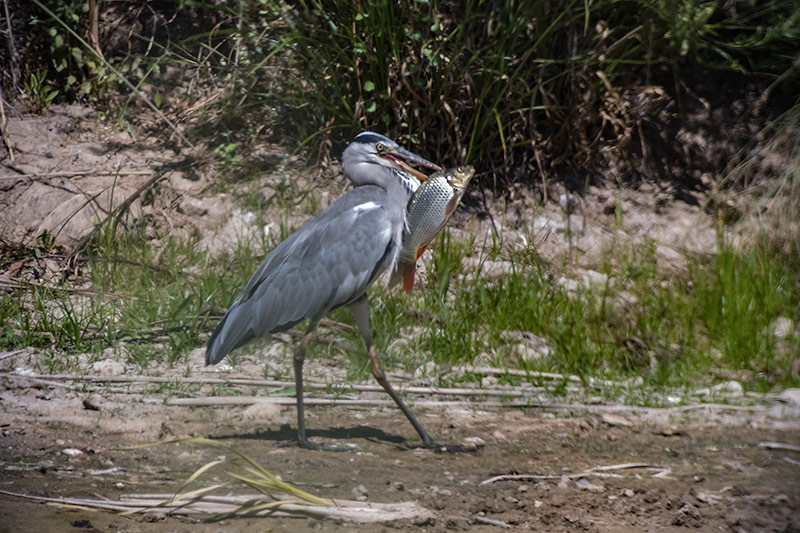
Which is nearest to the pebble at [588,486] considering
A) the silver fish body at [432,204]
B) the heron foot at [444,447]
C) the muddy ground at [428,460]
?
the muddy ground at [428,460]

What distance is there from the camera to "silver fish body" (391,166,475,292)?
319 cm

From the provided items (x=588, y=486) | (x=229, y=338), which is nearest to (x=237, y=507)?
(x=229, y=338)

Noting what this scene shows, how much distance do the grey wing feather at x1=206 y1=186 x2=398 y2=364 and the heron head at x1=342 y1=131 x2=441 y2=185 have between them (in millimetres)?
176

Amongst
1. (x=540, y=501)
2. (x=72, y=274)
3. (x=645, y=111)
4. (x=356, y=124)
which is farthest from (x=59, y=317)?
(x=645, y=111)

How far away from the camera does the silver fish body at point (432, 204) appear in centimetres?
319

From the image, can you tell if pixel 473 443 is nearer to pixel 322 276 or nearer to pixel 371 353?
pixel 371 353

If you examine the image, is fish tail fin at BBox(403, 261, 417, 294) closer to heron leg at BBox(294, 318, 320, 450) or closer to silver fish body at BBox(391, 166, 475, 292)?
silver fish body at BBox(391, 166, 475, 292)

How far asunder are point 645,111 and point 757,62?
82cm

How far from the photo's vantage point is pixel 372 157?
364 cm

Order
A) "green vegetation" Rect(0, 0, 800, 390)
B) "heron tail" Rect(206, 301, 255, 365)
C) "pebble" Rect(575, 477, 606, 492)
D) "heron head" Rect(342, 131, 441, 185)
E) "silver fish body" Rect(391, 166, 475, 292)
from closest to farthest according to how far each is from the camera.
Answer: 1. "pebble" Rect(575, 477, 606, 492)
2. "silver fish body" Rect(391, 166, 475, 292)
3. "heron tail" Rect(206, 301, 255, 365)
4. "heron head" Rect(342, 131, 441, 185)
5. "green vegetation" Rect(0, 0, 800, 390)

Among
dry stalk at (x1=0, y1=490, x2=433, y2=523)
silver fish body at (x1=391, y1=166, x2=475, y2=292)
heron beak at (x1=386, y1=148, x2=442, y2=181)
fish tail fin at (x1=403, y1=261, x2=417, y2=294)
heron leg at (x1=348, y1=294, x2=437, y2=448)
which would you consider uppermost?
heron beak at (x1=386, y1=148, x2=442, y2=181)

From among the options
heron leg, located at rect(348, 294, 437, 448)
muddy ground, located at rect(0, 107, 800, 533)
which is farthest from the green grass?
heron leg, located at rect(348, 294, 437, 448)

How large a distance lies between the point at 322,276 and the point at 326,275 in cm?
2

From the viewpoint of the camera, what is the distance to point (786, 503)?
2.74 metres
